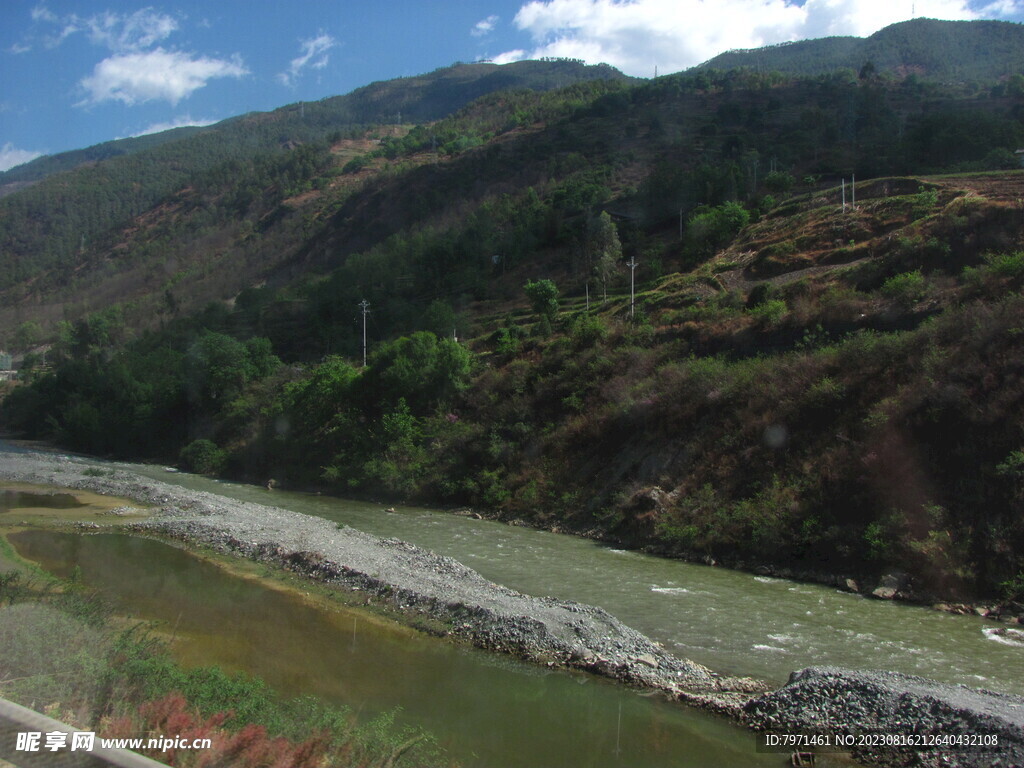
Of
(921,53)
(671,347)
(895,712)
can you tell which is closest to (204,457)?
(671,347)

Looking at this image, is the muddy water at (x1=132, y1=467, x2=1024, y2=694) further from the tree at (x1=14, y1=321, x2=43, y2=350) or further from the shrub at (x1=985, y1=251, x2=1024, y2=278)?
the tree at (x1=14, y1=321, x2=43, y2=350)

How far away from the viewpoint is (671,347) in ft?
108

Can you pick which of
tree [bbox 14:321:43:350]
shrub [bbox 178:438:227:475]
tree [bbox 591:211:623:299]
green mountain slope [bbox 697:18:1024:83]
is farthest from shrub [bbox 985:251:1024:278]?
tree [bbox 14:321:43:350]

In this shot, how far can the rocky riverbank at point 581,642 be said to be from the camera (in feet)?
31.6

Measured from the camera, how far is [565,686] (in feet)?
38.7

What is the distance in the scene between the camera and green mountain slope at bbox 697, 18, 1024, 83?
116m

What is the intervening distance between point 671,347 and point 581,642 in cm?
2144

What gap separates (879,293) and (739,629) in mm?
19513

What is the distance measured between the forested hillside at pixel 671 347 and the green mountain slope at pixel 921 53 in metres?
32.3

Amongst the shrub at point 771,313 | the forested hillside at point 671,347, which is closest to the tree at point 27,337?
the forested hillside at point 671,347

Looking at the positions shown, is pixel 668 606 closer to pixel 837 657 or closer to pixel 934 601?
pixel 837 657

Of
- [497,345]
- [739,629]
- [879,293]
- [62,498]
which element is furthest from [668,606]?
[497,345]

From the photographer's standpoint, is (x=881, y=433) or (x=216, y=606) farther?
(x=881, y=433)

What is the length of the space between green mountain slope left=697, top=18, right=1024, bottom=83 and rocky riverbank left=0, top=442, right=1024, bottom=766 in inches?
4520
